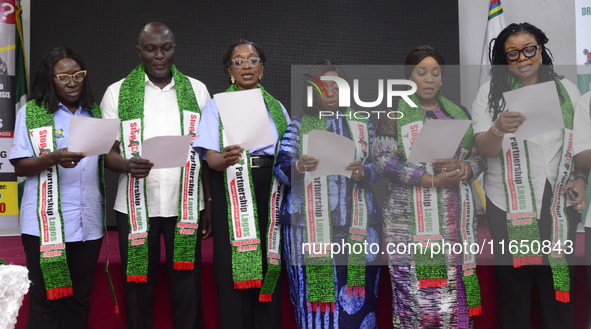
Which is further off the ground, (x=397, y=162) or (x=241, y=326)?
(x=397, y=162)

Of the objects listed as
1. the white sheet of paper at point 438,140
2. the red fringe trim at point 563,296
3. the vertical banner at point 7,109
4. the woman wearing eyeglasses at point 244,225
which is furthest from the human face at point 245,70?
the vertical banner at point 7,109

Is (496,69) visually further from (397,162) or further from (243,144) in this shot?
(243,144)

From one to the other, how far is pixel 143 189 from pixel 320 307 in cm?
89

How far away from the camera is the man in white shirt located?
78.0 inches

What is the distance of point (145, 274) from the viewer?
1.98 metres

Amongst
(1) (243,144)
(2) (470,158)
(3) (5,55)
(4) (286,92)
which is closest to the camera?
(1) (243,144)

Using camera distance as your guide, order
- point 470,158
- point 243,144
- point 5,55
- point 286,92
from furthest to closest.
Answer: point 286,92 → point 5,55 → point 470,158 → point 243,144

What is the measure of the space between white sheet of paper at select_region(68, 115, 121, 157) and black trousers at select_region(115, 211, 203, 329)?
336 mm

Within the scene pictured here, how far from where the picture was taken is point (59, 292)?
6.20 feet

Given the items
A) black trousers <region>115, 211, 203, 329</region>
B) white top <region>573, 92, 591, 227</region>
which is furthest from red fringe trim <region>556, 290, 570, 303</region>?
black trousers <region>115, 211, 203, 329</region>

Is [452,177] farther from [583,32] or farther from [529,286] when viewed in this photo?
[583,32]

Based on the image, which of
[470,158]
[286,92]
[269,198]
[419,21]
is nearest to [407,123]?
[470,158]

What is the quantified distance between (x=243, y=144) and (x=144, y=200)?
518 mm

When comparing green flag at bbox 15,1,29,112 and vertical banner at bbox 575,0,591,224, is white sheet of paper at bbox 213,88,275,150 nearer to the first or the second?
vertical banner at bbox 575,0,591,224
